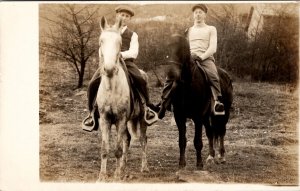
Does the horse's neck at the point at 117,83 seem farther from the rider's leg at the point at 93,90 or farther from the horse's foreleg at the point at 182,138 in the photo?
the horse's foreleg at the point at 182,138

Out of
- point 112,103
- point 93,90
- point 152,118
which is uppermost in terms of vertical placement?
point 93,90

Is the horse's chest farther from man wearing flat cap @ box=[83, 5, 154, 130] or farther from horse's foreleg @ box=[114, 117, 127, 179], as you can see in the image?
man wearing flat cap @ box=[83, 5, 154, 130]

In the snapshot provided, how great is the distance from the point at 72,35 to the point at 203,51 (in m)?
1.80

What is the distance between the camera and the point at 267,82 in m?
9.66

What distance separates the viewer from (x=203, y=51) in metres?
9.39

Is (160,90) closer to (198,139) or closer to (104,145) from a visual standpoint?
(198,139)

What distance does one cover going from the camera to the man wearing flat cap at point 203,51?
30.5 feet

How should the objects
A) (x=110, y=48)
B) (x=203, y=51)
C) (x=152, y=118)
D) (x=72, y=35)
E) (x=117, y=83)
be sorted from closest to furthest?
(x=110, y=48) < (x=117, y=83) < (x=203, y=51) < (x=152, y=118) < (x=72, y=35)

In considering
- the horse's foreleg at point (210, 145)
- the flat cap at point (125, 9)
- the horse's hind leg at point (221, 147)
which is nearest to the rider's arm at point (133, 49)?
the flat cap at point (125, 9)

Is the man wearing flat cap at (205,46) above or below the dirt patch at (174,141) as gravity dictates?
above

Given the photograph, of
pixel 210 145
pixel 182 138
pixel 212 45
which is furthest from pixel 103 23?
pixel 210 145

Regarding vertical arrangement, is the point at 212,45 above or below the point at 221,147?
above

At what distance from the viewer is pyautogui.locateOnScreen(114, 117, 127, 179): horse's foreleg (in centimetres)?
910

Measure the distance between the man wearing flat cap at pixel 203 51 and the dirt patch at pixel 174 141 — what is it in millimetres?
300
